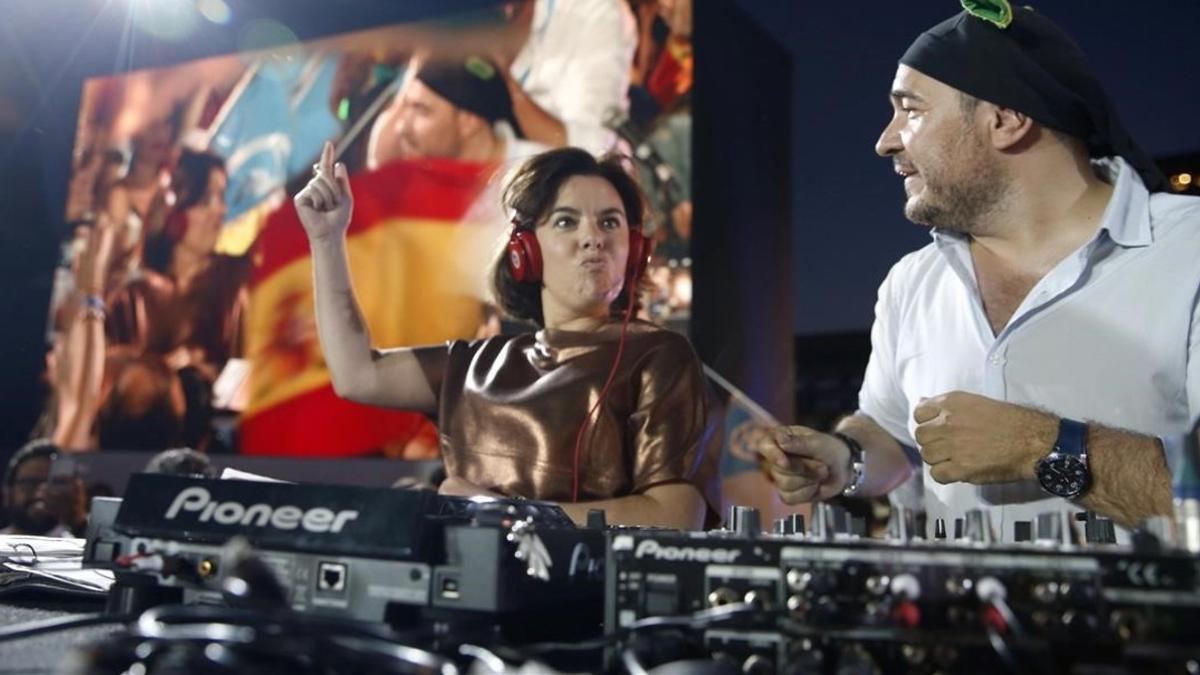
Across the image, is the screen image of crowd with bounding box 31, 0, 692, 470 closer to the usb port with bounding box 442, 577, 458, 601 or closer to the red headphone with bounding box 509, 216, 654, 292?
the red headphone with bounding box 509, 216, 654, 292

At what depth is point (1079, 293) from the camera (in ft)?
3.89

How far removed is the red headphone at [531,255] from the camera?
1.78 m

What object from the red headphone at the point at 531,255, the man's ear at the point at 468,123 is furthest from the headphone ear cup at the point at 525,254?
the man's ear at the point at 468,123

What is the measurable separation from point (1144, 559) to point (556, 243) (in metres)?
1.40

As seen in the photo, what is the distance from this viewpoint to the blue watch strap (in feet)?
3.08

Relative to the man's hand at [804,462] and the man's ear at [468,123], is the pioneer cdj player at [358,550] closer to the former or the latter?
the man's hand at [804,462]

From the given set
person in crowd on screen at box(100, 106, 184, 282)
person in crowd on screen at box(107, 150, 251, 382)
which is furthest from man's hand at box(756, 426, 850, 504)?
person in crowd on screen at box(100, 106, 184, 282)

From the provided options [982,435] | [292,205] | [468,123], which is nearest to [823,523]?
[982,435]

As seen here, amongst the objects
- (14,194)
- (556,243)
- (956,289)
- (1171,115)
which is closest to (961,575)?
(956,289)

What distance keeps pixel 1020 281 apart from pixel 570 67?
160cm

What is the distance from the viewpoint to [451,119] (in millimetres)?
2729

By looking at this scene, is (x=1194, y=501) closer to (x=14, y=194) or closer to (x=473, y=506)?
(x=473, y=506)

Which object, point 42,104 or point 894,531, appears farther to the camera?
point 42,104

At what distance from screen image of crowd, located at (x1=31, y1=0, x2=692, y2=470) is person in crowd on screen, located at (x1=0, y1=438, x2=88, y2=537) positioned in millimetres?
218
